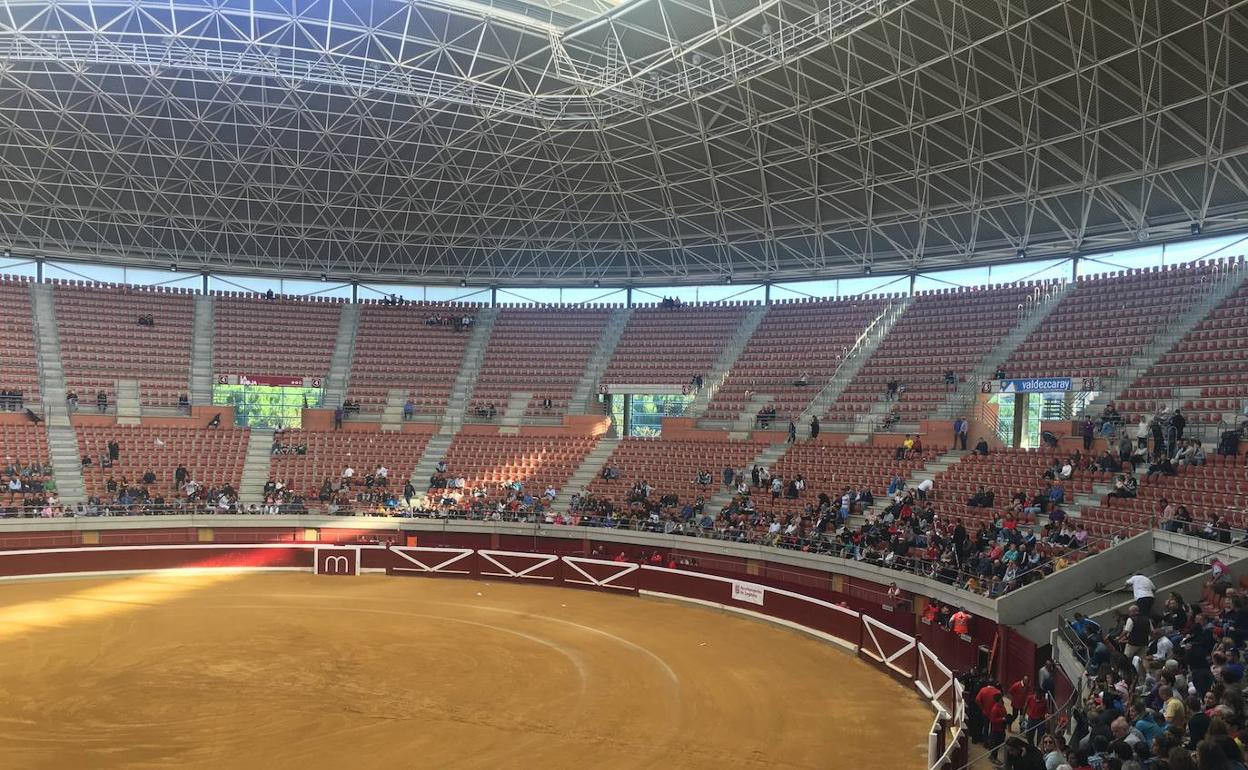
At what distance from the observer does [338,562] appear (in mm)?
35781

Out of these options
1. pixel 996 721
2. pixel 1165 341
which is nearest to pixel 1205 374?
pixel 1165 341

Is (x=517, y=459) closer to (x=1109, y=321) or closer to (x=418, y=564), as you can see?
(x=418, y=564)

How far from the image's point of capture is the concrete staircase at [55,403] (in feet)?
122

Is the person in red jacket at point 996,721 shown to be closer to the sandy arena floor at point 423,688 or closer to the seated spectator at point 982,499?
the sandy arena floor at point 423,688

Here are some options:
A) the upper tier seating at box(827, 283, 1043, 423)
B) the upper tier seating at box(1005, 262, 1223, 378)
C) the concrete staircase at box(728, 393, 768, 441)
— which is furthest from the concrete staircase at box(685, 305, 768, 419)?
the upper tier seating at box(1005, 262, 1223, 378)

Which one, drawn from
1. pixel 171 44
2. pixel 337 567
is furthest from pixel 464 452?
pixel 171 44

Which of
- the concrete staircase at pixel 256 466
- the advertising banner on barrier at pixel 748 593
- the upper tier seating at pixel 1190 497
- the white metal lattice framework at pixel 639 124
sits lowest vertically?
the advertising banner on barrier at pixel 748 593

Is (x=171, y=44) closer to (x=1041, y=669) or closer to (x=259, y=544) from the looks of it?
(x=259, y=544)

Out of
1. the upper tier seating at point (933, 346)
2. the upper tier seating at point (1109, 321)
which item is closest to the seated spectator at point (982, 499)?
the upper tier seating at point (933, 346)

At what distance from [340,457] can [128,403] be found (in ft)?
38.0

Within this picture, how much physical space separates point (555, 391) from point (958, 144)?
2359 cm

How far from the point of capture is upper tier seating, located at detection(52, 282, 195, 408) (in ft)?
147

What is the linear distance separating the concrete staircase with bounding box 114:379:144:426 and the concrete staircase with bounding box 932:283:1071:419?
123 feet

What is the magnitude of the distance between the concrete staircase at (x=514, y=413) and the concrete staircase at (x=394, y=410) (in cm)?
543
